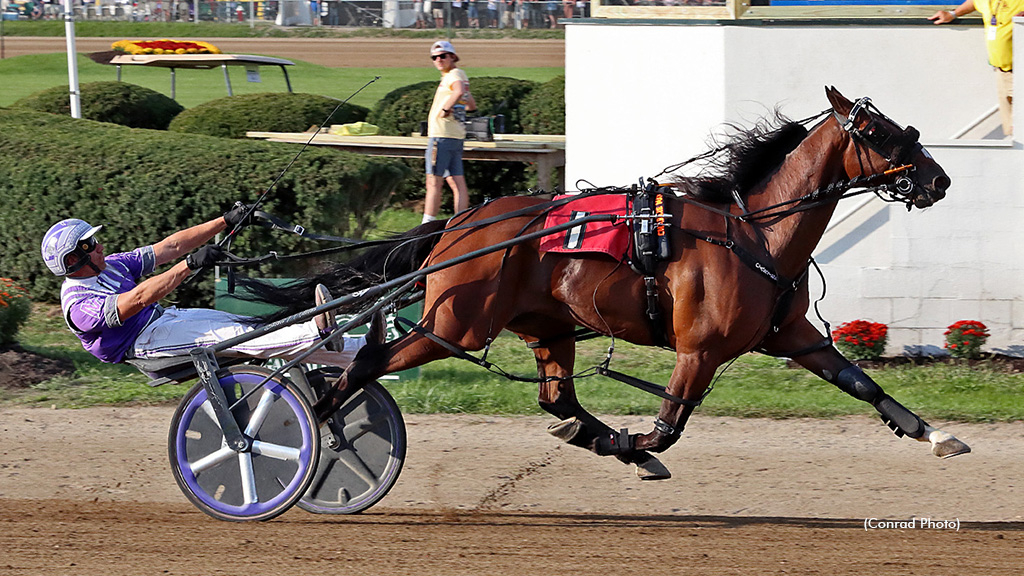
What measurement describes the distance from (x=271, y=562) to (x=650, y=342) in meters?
1.76

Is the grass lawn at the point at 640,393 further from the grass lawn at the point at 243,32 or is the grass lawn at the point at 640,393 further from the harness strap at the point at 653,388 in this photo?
the grass lawn at the point at 243,32

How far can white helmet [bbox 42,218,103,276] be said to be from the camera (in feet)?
16.2

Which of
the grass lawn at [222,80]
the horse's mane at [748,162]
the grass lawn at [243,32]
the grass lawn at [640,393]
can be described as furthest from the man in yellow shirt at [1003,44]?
the grass lawn at [243,32]

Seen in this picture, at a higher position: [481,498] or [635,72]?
[635,72]

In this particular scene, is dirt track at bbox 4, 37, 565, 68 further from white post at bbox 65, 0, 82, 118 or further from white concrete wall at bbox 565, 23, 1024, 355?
white concrete wall at bbox 565, 23, 1024, 355

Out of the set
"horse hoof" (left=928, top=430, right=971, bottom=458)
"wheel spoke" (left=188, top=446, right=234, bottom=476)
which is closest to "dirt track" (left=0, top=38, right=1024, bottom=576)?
"wheel spoke" (left=188, top=446, right=234, bottom=476)

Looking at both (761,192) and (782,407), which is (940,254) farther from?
(761,192)

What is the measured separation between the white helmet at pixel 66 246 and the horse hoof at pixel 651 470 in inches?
98.5

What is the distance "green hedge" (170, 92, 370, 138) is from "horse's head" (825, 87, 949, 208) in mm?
9418

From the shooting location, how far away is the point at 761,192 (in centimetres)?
505

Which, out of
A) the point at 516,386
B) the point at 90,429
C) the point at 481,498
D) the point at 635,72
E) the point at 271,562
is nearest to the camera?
the point at 271,562

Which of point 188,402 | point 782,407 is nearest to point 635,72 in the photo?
point 782,407

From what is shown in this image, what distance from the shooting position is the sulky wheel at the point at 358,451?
519 cm

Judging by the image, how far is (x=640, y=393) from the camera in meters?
7.50
